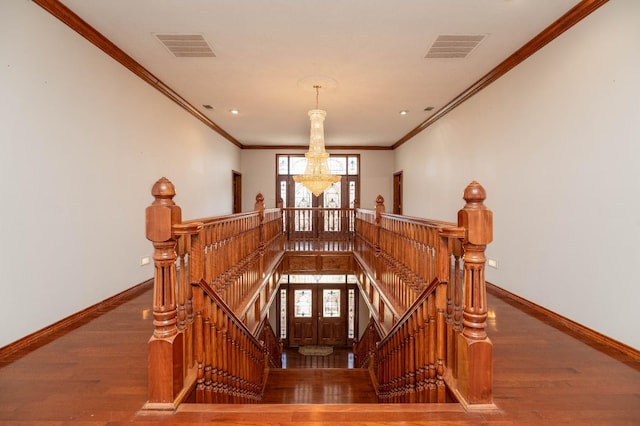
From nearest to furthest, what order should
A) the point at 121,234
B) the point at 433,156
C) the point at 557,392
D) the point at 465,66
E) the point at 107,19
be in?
the point at 557,392, the point at 107,19, the point at 121,234, the point at 465,66, the point at 433,156

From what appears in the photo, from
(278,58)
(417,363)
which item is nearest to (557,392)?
(417,363)

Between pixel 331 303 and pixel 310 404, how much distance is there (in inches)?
312

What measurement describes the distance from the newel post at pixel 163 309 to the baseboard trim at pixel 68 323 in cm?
→ 167

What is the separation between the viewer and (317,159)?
6000 mm

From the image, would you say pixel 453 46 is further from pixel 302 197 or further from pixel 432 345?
pixel 302 197

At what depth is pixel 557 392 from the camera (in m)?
2.06

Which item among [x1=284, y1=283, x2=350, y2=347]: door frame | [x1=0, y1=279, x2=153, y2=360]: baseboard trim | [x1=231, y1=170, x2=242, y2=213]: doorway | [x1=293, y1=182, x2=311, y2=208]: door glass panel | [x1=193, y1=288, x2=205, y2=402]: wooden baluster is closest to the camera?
[x1=193, y1=288, x2=205, y2=402]: wooden baluster

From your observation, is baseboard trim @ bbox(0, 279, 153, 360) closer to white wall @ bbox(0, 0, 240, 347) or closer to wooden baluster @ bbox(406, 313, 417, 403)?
white wall @ bbox(0, 0, 240, 347)

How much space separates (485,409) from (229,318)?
1847mm

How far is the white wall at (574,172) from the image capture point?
8.93ft

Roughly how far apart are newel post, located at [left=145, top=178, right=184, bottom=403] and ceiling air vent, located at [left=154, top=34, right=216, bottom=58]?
2798 millimetres

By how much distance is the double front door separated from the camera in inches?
377

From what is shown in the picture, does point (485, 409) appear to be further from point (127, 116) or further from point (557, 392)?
point (127, 116)

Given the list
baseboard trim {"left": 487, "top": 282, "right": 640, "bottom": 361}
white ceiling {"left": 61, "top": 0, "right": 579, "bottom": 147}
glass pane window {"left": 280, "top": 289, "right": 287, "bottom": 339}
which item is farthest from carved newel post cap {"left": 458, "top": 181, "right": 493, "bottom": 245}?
glass pane window {"left": 280, "top": 289, "right": 287, "bottom": 339}
